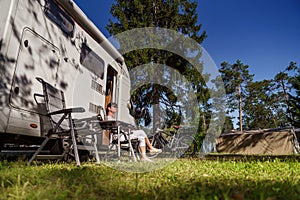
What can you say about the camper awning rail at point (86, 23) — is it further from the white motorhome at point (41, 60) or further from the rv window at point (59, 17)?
the rv window at point (59, 17)

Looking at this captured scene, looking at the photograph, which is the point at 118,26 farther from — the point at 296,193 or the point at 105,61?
the point at 296,193

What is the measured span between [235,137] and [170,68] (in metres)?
7.32

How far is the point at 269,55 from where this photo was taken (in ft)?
59.9

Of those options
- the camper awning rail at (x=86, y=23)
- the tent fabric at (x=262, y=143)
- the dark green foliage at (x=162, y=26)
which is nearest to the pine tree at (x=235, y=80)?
the tent fabric at (x=262, y=143)

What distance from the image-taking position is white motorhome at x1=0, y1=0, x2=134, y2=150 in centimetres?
257

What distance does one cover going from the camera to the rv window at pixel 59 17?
10.7 ft

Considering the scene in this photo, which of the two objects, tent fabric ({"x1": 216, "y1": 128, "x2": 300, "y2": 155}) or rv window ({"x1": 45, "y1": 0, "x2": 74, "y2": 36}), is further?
tent fabric ({"x1": 216, "y1": 128, "x2": 300, "y2": 155})

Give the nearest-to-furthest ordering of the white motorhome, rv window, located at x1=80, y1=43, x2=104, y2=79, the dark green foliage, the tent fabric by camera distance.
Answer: the white motorhome → rv window, located at x1=80, y1=43, x2=104, y2=79 → the dark green foliage → the tent fabric

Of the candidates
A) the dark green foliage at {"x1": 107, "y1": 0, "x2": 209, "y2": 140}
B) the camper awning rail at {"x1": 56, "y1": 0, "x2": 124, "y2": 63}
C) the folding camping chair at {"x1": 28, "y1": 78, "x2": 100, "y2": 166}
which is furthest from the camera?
the dark green foliage at {"x1": 107, "y1": 0, "x2": 209, "y2": 140}

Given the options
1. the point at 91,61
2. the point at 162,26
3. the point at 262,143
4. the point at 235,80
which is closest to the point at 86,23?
the point at 91,61

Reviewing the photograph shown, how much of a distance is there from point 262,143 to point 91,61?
45.0ft

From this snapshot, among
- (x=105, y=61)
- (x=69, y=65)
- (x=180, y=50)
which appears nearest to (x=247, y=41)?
(x=180, y=50)

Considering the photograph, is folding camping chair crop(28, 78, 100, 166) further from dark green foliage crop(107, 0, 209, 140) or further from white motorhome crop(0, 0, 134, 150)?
dark green foliage crop(107, 0, 209, 140)

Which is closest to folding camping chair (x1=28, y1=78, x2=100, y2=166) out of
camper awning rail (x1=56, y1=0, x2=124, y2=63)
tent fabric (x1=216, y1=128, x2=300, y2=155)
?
camper awning rail (x1=56, y1=0, x2=124, y2=63)
